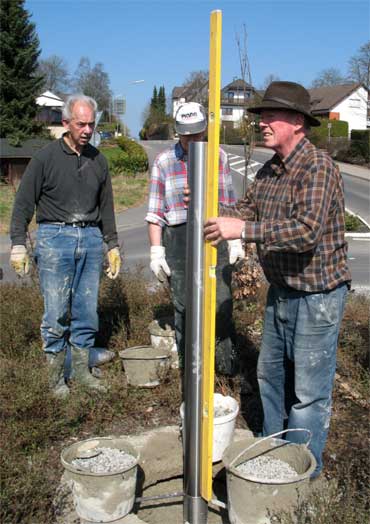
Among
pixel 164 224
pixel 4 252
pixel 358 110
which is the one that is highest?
pixel 358 110

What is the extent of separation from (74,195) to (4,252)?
402 inches

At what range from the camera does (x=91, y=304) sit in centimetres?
424

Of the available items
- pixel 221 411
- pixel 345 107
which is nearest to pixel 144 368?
pixel 221 411

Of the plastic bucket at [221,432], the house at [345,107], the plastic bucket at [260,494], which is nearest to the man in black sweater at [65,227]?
the plastic bucket at [221,432]

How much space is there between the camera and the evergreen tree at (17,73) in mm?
32594

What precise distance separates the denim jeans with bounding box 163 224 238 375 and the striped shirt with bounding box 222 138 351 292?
1084mm

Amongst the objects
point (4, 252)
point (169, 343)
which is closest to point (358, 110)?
point (4, 252)

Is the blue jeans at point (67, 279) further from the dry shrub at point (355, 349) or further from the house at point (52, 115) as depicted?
the house at point (52, 115)

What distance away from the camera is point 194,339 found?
8.82ft

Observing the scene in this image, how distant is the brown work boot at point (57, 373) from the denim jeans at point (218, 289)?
91 centimetres

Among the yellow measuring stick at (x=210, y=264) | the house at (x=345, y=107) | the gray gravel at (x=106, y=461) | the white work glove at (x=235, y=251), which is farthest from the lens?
the house at (x=345, y=107)

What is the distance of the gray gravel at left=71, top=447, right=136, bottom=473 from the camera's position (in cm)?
284

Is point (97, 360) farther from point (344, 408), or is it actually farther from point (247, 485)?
point (247, 485)

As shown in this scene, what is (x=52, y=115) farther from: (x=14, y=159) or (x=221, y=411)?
(x=221, y=411)
